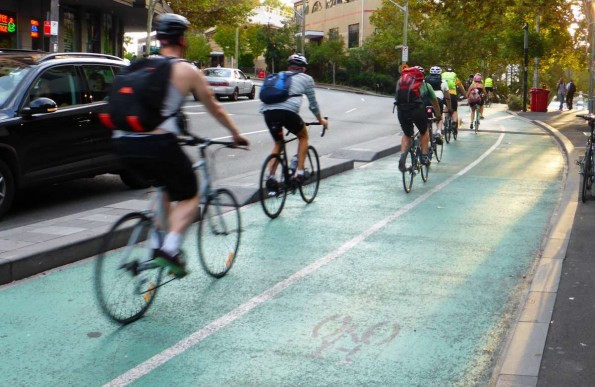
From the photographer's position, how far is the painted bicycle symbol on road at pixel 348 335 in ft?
16.6

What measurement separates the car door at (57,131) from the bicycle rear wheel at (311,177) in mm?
2619

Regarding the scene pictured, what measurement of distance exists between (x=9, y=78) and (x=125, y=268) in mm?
5167

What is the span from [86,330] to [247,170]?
8.82 m

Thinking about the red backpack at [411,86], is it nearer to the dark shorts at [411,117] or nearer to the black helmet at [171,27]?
the dark shorts at [411,117]

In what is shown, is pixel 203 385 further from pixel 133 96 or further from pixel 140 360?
pixel 133 96

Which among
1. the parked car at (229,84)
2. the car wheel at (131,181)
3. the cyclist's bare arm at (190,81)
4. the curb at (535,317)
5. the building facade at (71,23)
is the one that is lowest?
the curb at (535,317)

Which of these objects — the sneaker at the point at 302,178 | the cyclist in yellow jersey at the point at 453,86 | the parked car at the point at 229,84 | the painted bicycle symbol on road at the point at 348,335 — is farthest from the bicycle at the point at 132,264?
the parked car at the point at 229,84

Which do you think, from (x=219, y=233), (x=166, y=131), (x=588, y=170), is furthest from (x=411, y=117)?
(x=166, y=131)

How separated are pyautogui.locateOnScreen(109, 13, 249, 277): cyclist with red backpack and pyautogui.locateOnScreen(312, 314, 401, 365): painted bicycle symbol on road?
3.43 feet

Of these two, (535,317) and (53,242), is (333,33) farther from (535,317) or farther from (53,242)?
(535,317)

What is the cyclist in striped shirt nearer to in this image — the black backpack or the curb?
the curb

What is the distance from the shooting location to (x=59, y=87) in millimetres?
9984

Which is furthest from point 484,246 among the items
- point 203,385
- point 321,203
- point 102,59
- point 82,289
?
point 102,59

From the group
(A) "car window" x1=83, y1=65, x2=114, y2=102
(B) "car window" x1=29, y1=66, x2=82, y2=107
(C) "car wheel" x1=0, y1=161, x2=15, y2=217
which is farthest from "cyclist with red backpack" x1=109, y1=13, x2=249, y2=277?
(A) "car window" x1=83, y1=65, x2=114, y2=102
